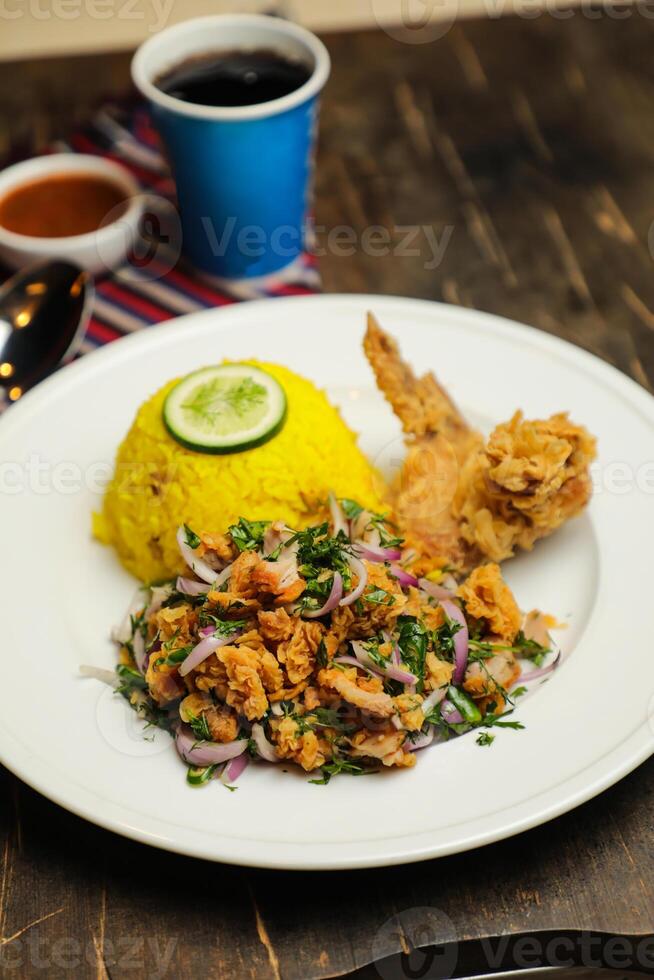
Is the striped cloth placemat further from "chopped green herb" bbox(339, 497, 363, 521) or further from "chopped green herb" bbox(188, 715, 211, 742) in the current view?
"chopped green herb" bbox(188, 715, 211, 742)

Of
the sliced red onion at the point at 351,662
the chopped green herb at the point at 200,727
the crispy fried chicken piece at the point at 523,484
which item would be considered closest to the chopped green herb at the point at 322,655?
the sliced red onion at the point at 351,662

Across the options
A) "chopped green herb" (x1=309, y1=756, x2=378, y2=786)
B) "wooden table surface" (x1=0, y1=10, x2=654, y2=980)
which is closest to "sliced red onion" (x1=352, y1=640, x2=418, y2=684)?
"chopped green herb" (x1=309, y1=756, x2=378, y2=786)

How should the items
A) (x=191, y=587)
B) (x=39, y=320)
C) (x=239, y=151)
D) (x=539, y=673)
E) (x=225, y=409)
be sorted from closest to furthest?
(x=191, y=587) < (x=539, y=673) < (x=225, y=409) < (x=39, y=320) < (x=239, y=151)

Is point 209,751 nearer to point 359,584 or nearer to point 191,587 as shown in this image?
point 191,587

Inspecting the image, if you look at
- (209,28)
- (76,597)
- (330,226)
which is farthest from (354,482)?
(209,28)

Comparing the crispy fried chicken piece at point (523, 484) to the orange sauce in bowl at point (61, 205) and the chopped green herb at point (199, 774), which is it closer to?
the chopped green herb at point (199, 774)

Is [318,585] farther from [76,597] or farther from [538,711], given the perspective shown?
[76,597]

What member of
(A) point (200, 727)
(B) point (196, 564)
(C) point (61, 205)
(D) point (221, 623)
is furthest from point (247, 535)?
(C) point (61, 205)
